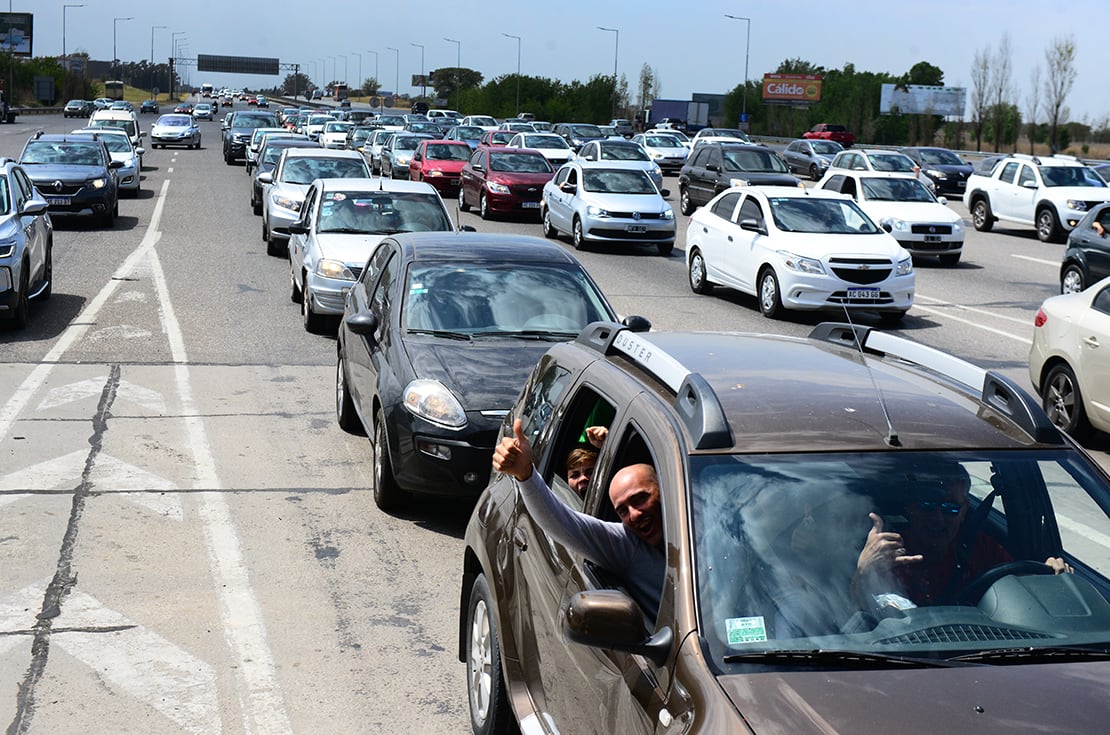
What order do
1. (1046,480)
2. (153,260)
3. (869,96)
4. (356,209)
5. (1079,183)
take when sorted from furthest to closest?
(869,96) → (1079,183) → (153,260) → (356,209) → (1046,480)

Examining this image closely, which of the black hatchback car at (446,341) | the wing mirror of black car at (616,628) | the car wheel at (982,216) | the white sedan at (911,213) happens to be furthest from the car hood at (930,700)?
the car wheel at (982,216)

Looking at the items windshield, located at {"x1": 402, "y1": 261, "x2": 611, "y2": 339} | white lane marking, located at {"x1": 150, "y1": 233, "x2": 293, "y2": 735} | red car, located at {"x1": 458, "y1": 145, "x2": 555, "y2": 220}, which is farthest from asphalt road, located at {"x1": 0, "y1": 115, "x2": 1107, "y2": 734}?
red car, located at {"x1": 458, "y1": 145, "x2": 555, "y2": 220}

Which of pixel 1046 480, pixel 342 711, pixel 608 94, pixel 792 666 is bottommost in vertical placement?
pixel 342 711

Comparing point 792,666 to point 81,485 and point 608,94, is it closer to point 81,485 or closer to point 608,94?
point 81,485

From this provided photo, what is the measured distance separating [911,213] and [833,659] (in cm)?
2281

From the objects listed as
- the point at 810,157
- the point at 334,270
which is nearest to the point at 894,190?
the point at 334,270

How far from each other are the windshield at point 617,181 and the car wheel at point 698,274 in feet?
19.6

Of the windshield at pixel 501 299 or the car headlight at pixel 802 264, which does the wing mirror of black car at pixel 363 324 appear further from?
the car headlight at pixel 802 264

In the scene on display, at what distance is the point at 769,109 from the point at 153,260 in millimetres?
105609

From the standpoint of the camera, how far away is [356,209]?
54.8ft

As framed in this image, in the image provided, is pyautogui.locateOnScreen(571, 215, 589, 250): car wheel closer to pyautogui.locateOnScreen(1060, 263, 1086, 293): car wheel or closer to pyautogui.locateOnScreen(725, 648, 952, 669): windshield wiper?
pyautogui.locateOnScreen(1060, 263, 1086, 293): car wheel

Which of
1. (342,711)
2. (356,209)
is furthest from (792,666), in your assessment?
(356,209)

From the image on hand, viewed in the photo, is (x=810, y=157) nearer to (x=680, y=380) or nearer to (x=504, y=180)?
(x=504, y=180)

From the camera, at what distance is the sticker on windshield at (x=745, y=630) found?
11.2 feet
